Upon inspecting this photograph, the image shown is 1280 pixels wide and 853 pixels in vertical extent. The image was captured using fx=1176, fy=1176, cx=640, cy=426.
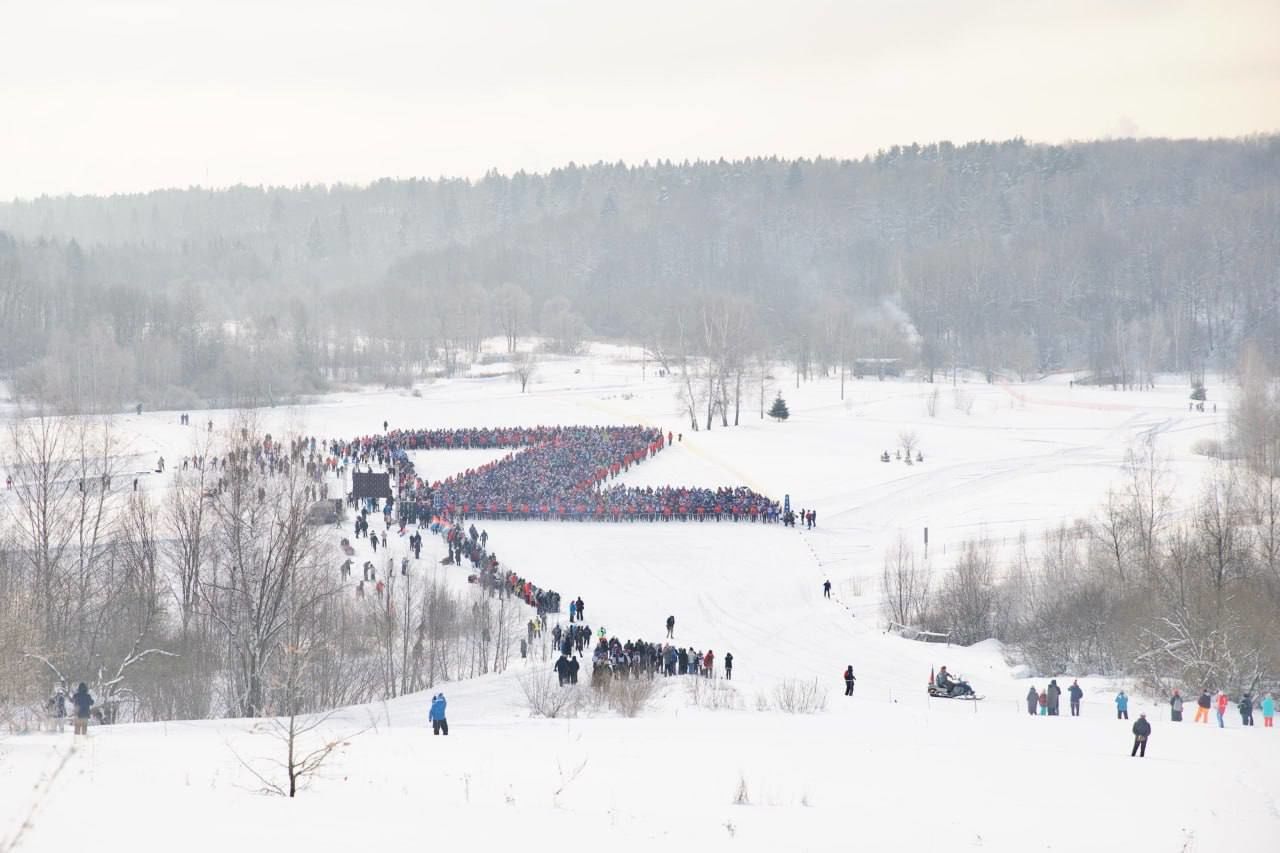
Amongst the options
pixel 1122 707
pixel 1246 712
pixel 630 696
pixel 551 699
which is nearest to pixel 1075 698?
pixel 1122 707

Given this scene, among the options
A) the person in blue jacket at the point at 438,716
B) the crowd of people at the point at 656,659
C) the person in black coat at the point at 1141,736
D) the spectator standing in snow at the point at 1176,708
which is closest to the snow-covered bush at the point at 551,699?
the crowd of people at the point at 656,659

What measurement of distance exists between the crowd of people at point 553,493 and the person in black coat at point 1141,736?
82.5 feet

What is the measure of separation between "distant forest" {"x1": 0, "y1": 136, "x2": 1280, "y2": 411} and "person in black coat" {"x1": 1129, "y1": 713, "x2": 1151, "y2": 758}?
56.0 metres

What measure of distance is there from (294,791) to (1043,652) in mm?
19942

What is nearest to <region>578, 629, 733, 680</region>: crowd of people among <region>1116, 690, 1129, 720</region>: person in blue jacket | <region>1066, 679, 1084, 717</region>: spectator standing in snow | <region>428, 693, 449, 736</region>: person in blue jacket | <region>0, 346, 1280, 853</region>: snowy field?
<region>0, 346, 1280, 853</region>: snowy field

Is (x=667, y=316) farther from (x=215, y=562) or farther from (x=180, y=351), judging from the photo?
(x=215, y=562)

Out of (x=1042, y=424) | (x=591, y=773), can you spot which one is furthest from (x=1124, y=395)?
(x=591, y=773)

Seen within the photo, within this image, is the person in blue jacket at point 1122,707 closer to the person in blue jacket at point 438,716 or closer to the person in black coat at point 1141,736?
the person in black coat at point 1141,736

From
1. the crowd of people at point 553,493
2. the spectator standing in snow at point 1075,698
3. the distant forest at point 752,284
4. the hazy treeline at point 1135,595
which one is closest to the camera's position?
the spectator standing in snow at point 1075,698

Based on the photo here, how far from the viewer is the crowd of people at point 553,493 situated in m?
40.5

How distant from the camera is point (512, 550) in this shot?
36062mm

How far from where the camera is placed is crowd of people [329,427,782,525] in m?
40.5

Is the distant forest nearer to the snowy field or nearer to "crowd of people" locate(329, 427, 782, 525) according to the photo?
"crowd of people" locate(329, 427, 782, 525)

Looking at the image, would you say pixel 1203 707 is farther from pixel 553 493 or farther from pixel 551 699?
pixel 553 493
